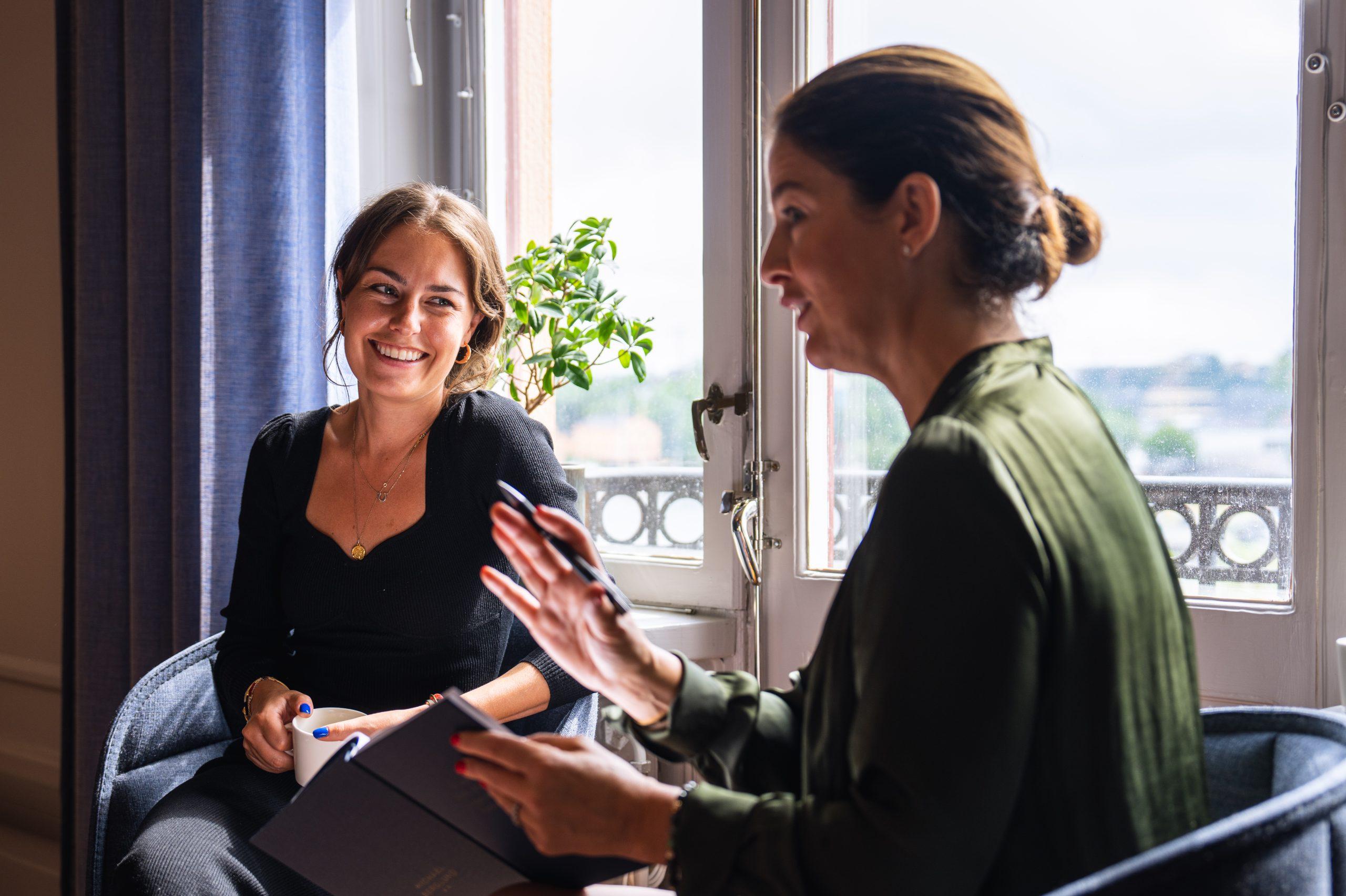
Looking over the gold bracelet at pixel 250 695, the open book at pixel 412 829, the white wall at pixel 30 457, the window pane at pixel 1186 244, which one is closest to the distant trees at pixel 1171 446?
the window pane at pixel 1186 244

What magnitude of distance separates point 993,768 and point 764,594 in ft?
3.78

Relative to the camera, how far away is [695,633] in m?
1.72

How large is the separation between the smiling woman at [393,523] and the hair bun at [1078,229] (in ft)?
2.64

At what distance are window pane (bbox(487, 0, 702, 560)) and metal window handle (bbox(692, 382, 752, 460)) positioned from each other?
0.10 metres

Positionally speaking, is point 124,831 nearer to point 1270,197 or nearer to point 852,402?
point 852,402

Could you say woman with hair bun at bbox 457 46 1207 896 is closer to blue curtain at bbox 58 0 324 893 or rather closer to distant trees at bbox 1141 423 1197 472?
distant trees at bbox 1141 423 1197 472

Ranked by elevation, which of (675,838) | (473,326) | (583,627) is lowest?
(675,838)

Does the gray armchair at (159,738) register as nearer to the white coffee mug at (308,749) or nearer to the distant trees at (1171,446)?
the white coffee mug at (308,749)

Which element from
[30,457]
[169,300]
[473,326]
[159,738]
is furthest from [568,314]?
[30,457]

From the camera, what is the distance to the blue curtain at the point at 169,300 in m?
1.79

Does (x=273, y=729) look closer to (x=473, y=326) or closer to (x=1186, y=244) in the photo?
(x=473, y=326)

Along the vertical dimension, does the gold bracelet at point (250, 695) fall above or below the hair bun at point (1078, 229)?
below

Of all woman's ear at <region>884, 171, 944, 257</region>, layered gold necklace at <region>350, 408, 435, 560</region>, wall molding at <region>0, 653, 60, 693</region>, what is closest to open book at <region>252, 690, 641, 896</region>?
woman's ear at <region>884, 171, 944, 257</region>

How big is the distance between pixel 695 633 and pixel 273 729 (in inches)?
27.8
